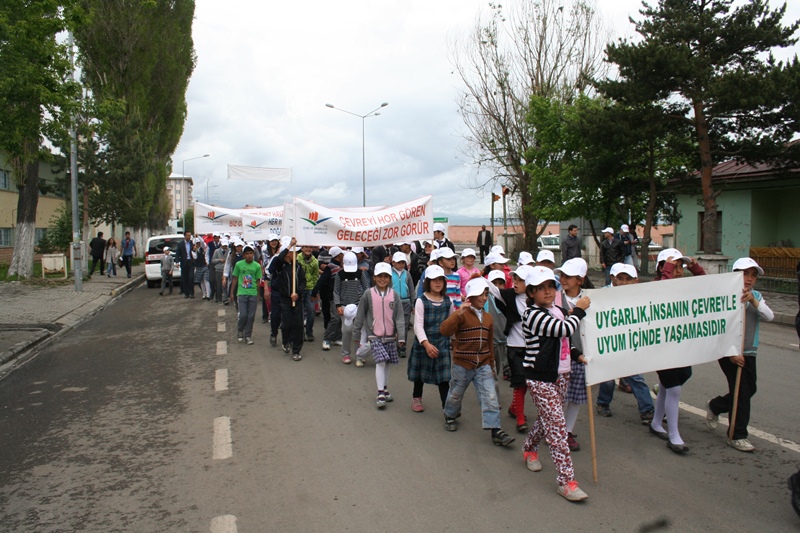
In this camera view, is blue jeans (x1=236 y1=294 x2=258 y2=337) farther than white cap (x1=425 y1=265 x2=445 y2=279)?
Yes

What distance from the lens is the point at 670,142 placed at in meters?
21.1

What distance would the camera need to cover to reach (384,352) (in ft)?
22.9

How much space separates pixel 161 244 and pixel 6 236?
63.0 feet

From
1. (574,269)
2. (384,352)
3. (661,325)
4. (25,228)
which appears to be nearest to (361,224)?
(384,352)

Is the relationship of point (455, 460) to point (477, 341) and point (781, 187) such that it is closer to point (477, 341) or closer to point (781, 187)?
point (477, 341)

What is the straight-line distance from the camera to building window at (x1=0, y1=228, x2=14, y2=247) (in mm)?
34969

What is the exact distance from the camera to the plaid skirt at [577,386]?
17.3 ft

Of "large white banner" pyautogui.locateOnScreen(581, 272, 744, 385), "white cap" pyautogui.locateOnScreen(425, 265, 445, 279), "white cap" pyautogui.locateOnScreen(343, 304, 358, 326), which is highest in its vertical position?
"white cap" pyautogui.locateOnScreen(425, 265, 445, 279)

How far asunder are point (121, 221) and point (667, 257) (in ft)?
110

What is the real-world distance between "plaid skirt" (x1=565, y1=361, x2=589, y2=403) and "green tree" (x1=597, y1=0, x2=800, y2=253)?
14524mm

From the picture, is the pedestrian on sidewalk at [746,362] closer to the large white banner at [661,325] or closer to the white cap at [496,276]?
the large white banner at [661,325]

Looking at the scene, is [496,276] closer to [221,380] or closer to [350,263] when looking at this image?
[350,263]

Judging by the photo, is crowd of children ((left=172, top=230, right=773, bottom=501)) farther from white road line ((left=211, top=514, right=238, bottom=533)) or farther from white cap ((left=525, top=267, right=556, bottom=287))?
white road line ((left=211, top=514, right=238, bottom=533))

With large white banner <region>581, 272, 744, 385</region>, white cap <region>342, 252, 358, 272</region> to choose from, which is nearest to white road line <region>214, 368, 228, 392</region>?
white cap <region>342, 252, 358, 272</region>
